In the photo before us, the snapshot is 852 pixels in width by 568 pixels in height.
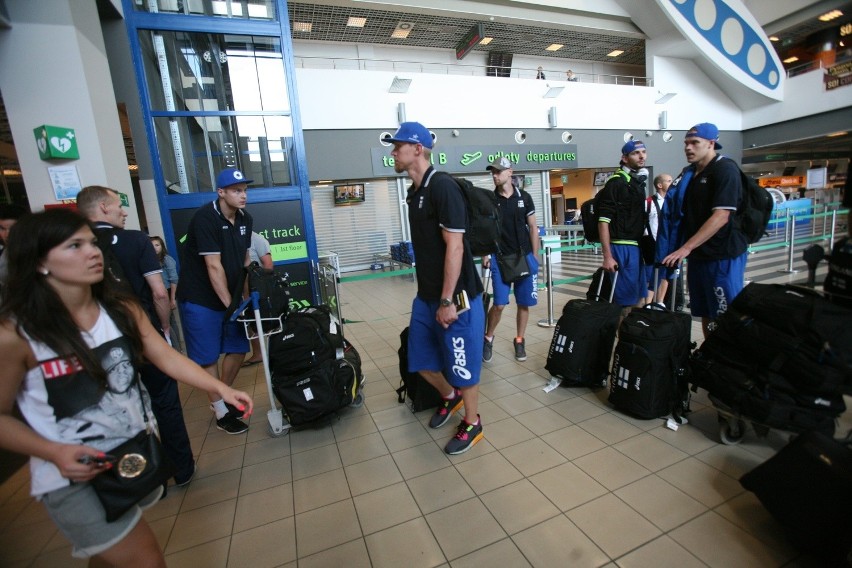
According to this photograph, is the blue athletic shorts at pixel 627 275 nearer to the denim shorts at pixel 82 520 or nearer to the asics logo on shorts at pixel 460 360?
the asics logo on shorts at pixel 460 360

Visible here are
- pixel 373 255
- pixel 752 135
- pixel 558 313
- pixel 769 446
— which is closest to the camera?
pixel 769 446

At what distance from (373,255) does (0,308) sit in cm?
1121

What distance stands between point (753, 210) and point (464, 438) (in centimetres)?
248

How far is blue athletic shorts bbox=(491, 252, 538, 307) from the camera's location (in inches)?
145

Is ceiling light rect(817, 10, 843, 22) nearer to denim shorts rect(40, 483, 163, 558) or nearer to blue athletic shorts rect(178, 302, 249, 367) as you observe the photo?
blue athletic shorts rect(178, 302, 249, 367)

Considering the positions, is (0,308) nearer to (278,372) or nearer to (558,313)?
(278,372)

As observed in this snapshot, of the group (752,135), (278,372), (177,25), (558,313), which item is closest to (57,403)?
(278,372)

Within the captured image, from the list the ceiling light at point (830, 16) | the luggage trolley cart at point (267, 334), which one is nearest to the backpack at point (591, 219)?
the luggage trolley cart at point (267, 334)

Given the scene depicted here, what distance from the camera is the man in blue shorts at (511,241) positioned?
367 cm

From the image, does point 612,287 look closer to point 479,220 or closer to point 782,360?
point 782,360

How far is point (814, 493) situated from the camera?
4.91ft

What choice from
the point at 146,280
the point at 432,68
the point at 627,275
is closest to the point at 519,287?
the point at 627,275

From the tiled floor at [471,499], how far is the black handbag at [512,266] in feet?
3.60

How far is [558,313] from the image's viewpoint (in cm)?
547
